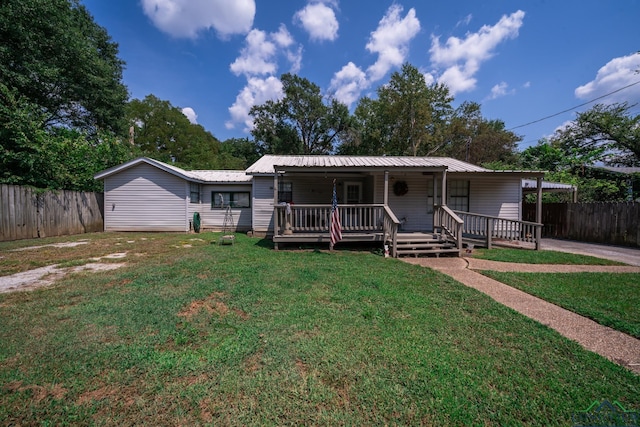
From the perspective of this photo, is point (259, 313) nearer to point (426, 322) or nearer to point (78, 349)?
point (78, 349)

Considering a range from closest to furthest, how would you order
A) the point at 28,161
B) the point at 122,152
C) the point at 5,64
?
the point at 28,161, the point at 5,64, the point at 122,152

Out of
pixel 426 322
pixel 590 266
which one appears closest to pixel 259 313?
pixel 426 322

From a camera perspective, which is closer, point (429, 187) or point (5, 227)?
point (5, 227)

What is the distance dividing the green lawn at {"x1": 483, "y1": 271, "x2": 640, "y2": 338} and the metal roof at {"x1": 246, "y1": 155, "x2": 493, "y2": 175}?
4.26 meters

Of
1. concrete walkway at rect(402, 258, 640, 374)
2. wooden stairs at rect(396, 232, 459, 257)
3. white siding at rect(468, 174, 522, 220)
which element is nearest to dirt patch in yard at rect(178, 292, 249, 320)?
concrete walkway at rect(402, 258, 640, 374)

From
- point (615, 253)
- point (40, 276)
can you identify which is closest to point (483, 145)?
point (615, 253)

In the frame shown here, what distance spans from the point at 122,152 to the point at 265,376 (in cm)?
1839

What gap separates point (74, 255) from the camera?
7117 mm

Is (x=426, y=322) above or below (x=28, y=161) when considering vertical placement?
Answer: below

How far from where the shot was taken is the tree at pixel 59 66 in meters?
13.9

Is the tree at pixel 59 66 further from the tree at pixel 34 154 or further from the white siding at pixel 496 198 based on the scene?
the white siding at pixel 496 198

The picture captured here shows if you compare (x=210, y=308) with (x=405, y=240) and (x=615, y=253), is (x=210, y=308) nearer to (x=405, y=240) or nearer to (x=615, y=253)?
(x=405, y=240)

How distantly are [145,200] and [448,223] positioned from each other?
13787mm

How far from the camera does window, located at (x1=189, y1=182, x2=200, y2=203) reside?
41.8 feet
